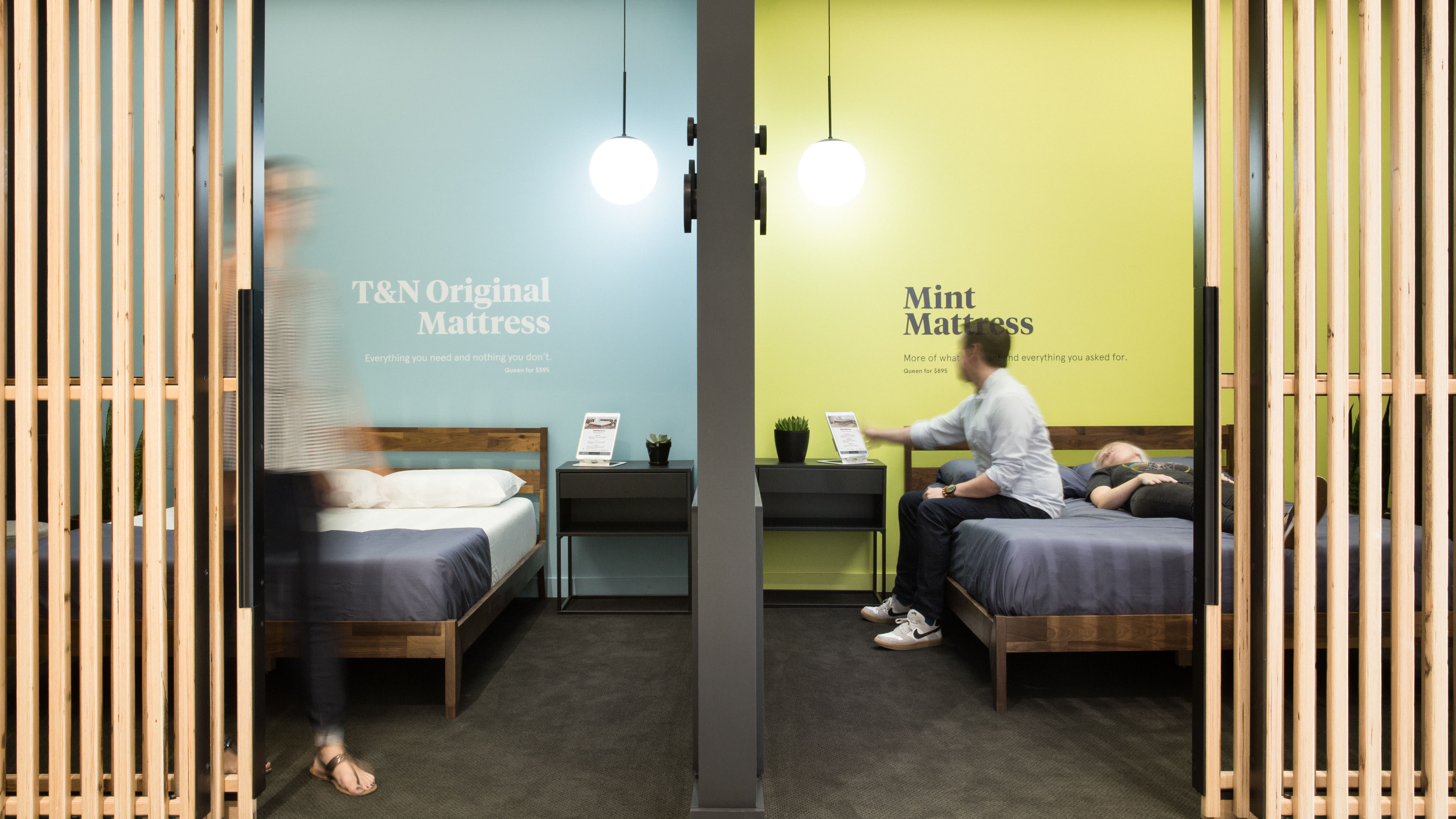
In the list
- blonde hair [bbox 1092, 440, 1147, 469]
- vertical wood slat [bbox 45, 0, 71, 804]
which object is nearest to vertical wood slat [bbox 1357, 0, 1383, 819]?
blonde hair [bbox 1092, 440, 1147, 469]

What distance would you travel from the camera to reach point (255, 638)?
1946 millimetres

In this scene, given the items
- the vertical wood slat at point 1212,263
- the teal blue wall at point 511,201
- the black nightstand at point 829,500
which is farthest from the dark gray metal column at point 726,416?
the teal blue wall at point 511,201

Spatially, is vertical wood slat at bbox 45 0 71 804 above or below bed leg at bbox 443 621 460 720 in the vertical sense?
above

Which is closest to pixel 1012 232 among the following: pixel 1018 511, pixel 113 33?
pixel 1018 511

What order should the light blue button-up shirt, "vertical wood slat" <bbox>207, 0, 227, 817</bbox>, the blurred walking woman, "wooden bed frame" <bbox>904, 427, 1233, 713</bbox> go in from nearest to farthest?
"vertical wood slat" <bbox>207, 0, 227, 817</bbox> < the blurred walking woman < "wooden bed frame" <bbox>904, 427, 1233, 713</bbox> < the light blue button-up shirt

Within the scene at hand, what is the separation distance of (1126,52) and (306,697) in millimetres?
4970

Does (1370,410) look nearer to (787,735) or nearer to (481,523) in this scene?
(787,735)

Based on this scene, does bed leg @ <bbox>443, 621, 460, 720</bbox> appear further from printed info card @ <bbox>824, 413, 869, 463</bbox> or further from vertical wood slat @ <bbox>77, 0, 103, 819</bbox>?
printed info card @ <bbox>824, 413, 869, 463</bbox>

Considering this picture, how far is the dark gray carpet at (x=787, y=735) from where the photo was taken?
207 centimetres

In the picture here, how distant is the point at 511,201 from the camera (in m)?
4.18

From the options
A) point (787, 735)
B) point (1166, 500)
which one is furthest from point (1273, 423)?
point (787, 735)

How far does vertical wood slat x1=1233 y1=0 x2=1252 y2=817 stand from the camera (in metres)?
1.92

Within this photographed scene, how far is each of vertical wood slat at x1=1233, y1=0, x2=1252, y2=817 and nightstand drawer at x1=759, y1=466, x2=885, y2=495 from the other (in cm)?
206

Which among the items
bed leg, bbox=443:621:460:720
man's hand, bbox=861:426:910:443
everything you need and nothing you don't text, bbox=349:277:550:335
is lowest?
bed leg, bbox=443:621:460:720
